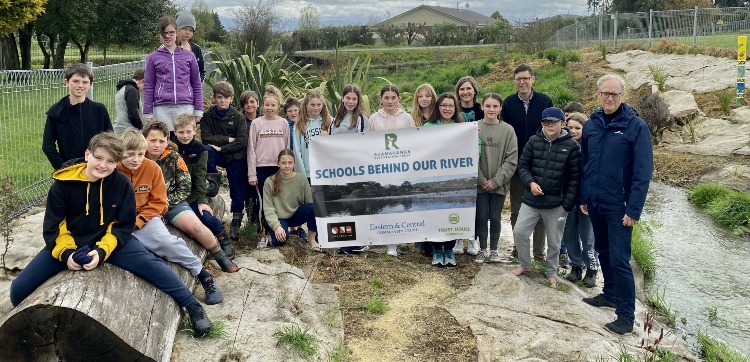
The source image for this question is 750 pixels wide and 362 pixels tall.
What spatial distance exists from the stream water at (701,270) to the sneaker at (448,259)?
2.09 meters

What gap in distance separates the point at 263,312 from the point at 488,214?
253cm

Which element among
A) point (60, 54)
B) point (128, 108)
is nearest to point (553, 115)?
point (128, 108)

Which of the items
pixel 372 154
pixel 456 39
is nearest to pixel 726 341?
pixel 372 154

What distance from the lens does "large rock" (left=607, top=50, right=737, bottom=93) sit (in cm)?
1666

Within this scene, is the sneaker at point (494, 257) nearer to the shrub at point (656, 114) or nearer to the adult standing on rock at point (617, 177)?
the adult standing on rock at point (617, 177)

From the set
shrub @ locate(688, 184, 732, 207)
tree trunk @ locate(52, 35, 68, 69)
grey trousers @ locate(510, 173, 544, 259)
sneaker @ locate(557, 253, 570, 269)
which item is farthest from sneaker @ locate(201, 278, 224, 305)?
tree trunk @ locate(52, 35, 68, 69)

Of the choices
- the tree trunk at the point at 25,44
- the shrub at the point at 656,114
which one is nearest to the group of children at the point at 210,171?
the shrub at the point at 656,114

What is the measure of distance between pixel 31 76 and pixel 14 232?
6.35 feet

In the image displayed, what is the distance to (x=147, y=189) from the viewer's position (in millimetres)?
4914

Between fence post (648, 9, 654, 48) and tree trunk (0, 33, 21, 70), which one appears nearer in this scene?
fence post (648, 9, 654, 48)

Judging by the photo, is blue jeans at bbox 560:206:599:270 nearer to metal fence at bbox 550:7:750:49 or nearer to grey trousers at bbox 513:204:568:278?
grey trousers at bbox 513:204:568:278

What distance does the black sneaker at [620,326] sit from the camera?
523 cm

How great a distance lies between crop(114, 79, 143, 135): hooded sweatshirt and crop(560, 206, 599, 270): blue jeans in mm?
4337

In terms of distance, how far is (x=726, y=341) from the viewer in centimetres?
564
